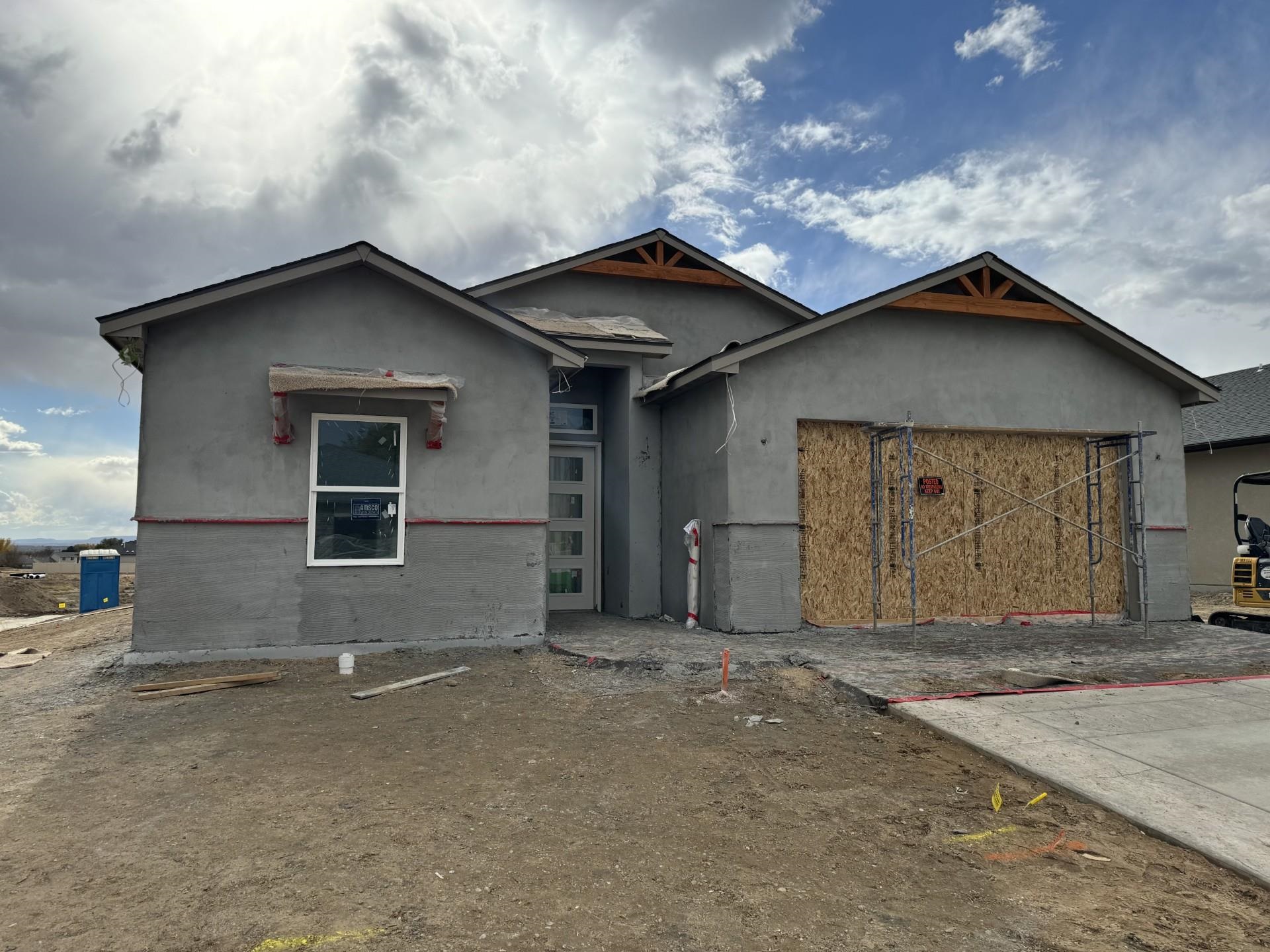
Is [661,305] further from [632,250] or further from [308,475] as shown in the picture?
[308,475]

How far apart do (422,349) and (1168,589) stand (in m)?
10.9

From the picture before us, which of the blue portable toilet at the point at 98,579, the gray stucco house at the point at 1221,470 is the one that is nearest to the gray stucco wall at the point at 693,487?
the blue portable toilet at the point at 98,579

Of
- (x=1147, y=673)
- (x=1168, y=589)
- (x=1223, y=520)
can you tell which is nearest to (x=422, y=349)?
(x=1147, y=673)

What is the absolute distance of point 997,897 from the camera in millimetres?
3475

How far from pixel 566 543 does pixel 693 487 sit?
Result: 8.95 feet

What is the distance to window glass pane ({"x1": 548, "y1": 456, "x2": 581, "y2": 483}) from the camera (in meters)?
12.4

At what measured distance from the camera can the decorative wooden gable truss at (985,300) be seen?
34.9ft

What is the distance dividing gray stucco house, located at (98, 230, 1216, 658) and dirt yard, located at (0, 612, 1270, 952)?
2.12 meters

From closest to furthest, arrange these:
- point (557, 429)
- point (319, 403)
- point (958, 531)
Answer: point (319, 403) < point (958, 531) < point (557, 429)

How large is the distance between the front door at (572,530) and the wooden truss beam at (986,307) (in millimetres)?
5185

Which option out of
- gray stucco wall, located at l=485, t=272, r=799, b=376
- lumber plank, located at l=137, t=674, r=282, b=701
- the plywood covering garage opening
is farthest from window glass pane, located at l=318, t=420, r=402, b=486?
the plywood covering garage opening

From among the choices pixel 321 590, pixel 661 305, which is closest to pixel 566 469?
pixel 661 305

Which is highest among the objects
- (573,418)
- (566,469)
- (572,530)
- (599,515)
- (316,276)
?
(316,276)

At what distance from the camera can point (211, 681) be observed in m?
7.18
